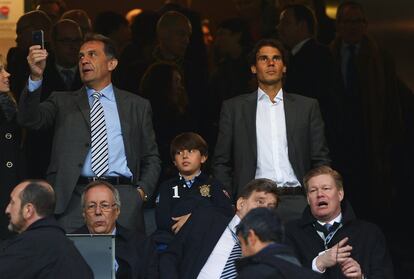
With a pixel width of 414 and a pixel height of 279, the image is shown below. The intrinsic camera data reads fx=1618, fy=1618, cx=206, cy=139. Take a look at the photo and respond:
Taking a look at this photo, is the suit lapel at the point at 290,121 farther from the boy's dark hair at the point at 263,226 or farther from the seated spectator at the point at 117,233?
the boy's dark hair at the point at 263,226

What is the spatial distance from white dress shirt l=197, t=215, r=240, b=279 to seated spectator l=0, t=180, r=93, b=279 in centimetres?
126

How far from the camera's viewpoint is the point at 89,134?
475 inches

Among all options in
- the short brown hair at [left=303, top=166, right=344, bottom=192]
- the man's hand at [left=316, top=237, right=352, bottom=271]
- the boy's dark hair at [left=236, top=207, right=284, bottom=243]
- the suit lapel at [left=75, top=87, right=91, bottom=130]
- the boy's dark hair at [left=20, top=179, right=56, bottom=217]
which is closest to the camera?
the boy's dark hair at [left=236, top=207, right=284, bottom=243]

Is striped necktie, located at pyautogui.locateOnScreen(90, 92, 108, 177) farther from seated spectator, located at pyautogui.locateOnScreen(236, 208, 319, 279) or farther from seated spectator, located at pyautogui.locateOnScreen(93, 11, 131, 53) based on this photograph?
seated spectator, located at pyautogui.locateOnScreen(93, 11, 131, 53)

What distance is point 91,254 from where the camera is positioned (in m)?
11.0

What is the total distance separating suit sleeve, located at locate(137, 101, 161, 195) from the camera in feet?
40.0

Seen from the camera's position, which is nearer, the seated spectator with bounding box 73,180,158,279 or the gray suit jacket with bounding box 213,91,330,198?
the seated spectator with bounding box 73,180,158,279

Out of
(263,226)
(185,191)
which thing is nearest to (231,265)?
(185,191)

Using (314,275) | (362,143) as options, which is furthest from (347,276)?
(362,143)

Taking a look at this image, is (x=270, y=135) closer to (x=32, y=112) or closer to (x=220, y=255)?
(x=220, y=255)

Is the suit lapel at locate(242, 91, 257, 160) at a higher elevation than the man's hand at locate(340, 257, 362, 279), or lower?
higher

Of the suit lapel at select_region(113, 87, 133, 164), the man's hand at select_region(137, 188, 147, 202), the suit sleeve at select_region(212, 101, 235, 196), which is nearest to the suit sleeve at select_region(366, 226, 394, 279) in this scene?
the suit sleeve at select_region(212, 101, 235, 196)

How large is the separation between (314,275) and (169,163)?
13.1 ft

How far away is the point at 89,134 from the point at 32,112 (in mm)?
533
